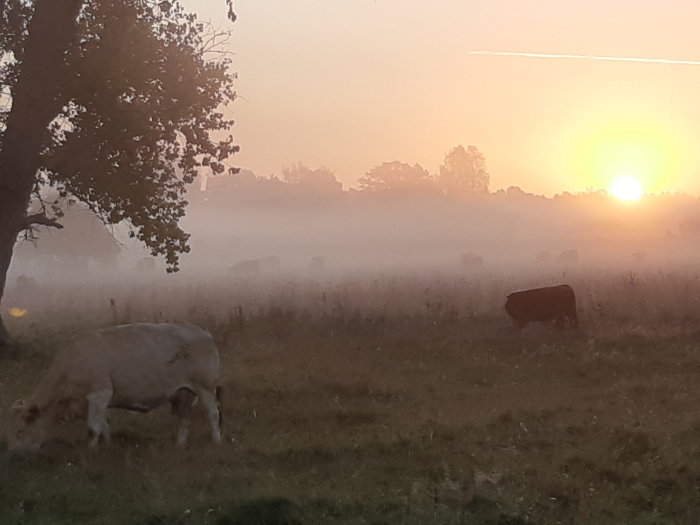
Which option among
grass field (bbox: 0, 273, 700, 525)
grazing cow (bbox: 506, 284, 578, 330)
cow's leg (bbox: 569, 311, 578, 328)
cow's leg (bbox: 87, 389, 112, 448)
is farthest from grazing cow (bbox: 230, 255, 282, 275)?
cow's leg (bbox: 87, 389, 112, 448)

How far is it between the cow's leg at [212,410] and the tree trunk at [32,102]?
31.0 feet

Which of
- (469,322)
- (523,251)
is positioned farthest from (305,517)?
(523,251)

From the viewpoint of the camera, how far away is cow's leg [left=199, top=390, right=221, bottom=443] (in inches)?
438

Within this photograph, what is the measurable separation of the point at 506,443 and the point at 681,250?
6569 cm

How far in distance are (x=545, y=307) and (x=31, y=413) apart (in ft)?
46.3

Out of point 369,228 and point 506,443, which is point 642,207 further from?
point 506,443

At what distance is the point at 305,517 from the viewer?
303 inches

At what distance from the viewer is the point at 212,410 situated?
36.9 ft

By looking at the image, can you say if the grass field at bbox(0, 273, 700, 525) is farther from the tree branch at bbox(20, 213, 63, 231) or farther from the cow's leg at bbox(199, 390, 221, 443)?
the tree branch at bbox(20, 213, 63, 231)

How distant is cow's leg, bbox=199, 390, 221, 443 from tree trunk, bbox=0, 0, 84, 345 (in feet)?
31.0

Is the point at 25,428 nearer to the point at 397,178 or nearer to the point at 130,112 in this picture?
the point at 130,112

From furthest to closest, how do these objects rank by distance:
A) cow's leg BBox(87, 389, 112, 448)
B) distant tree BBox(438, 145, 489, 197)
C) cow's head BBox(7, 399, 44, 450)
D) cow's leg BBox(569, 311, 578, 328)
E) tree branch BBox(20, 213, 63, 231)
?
distant tree BBox(438, 145, 489, 197) < cow's leg BBox(569, 311, 578, 328) < tree branch BBox(20, 213, 63, 231) < cow's leg BBox(87, 389, 112, 448) < cow's head BBox(7, 399, 44, 450)

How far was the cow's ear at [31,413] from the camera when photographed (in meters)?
10.4

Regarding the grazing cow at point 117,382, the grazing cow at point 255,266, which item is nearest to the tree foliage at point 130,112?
the grazing cow at point 117,382
